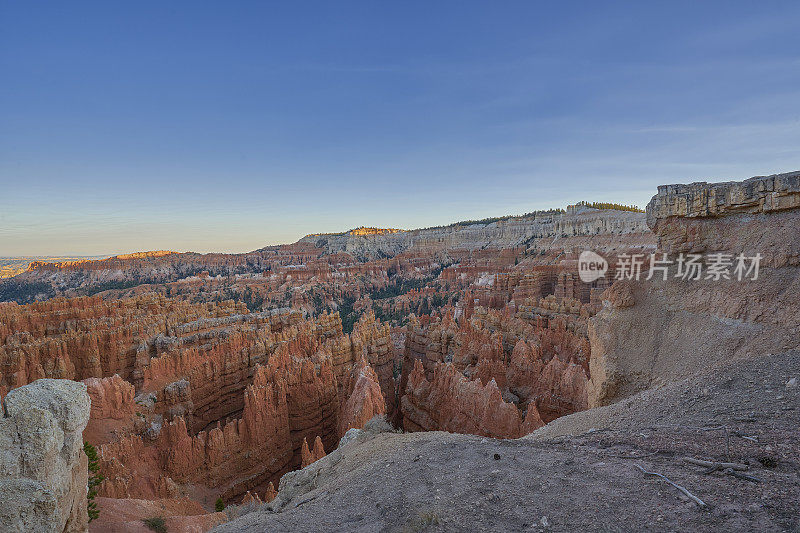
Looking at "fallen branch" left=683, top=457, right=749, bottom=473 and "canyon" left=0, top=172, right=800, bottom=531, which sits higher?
"fallen branch" left=683, top=457, right=749, bottom=473

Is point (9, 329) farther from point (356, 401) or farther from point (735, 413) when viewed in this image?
point (735, 413)

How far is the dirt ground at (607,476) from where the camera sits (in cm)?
293

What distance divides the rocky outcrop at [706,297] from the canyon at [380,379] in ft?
0.10

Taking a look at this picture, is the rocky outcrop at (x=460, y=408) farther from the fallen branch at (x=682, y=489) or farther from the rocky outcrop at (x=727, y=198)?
the fallen branch at (x=682, y=489)

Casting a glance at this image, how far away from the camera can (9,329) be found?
25.2 meters

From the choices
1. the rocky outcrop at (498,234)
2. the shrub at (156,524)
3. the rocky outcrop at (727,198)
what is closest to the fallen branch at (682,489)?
the rocky outcrop at (727,198)

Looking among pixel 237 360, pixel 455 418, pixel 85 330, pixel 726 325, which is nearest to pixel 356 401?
pixel 455 418

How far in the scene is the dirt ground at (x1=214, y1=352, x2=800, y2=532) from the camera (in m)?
2.93

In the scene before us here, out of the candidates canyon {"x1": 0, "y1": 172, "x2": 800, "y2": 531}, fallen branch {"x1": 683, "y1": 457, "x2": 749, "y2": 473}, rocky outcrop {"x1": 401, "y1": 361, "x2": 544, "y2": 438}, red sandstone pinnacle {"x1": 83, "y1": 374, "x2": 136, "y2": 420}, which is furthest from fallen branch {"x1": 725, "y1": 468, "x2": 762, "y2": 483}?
red sandstone pinnacle {"x1": 83, "y1": 374, "x2": 136, "y2": 420}

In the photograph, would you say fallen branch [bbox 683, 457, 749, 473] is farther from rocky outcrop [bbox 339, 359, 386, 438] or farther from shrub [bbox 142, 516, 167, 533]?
rocky outcrop [bbox 339, 359, 386, 438]

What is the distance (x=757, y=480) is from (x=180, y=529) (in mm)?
9773

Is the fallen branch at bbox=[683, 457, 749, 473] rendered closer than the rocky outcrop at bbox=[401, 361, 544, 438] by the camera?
Yes

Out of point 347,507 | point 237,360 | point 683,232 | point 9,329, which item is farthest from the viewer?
point 9,329

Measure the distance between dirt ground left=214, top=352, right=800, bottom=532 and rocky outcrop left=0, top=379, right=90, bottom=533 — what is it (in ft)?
7.01
